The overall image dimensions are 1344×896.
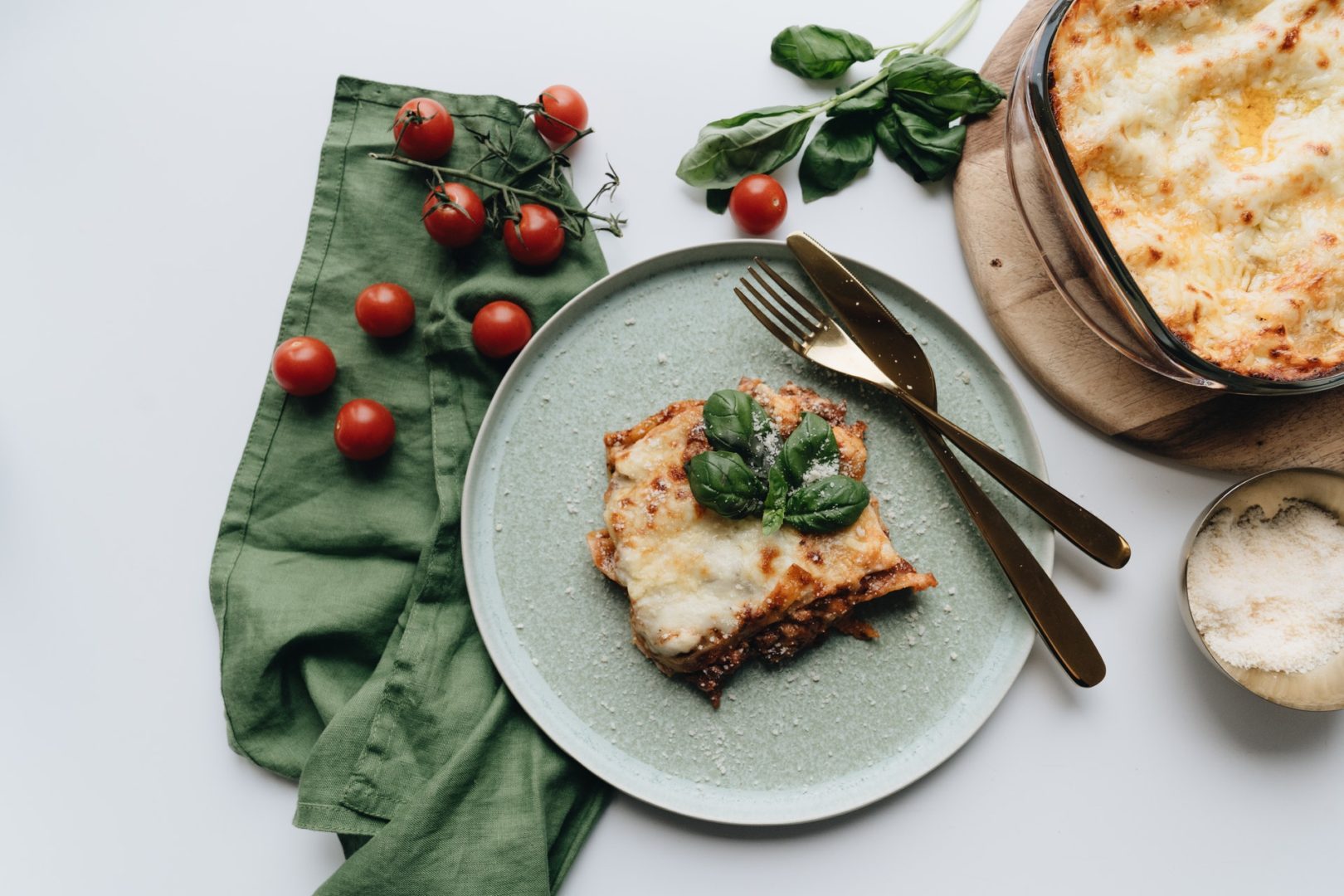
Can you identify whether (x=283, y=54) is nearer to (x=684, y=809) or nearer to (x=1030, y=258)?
(x=1030, y=258)

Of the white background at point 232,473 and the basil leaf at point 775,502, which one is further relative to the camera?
the white background at point 232,473

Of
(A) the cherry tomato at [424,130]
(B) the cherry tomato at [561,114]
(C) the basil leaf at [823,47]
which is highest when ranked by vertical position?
(A) the cherry tomato at [424,130]

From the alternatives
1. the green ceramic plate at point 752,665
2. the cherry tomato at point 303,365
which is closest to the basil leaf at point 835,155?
Result: the green ceramic plate at point 752,665

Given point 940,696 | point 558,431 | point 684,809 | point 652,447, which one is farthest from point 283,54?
point 940,696

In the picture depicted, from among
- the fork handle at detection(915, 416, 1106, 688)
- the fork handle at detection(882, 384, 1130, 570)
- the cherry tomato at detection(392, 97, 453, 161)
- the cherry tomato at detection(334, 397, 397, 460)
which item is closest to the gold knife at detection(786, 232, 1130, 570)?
the fork handle at detection(882, 384, 1130, 570)

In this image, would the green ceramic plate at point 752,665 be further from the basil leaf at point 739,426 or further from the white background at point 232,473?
the basil leaf at point 739,426

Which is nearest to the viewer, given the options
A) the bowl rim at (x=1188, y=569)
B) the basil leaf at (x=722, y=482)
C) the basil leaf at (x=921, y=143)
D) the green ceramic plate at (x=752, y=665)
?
the basil leaf at (x=722, y=482)
